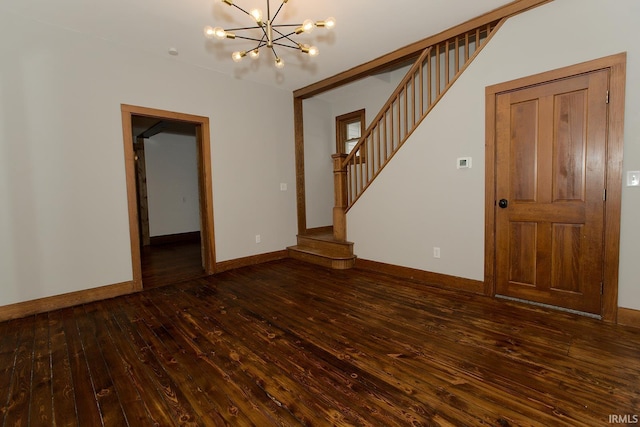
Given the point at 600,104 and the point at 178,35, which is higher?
the point at 178,35

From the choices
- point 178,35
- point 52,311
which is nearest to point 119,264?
point 52,311

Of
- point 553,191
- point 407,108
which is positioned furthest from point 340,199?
point 553,191

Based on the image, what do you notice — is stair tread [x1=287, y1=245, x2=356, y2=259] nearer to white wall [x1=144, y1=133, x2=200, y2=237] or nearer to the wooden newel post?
the wooden newel post

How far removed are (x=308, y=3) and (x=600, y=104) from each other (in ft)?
8.89

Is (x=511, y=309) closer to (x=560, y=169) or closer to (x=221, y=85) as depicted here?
(x=560, y=169)

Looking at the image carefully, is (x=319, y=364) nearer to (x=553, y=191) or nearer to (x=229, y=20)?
(x=553, y=191)

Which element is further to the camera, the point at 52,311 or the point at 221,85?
the point at 221,85

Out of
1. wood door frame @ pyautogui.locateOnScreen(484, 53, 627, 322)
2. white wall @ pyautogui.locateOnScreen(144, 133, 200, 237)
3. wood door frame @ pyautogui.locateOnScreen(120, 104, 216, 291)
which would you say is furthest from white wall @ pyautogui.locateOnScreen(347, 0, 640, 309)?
white wall @ pyautogui.locateOnScreen(144, 133, 200, 237)

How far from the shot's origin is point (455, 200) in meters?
3.41

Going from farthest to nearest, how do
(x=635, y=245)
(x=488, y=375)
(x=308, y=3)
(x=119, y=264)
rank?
(x=119, y=264) → (x=308, y=3) → (x=635, y=245) → (x=488, y=375)

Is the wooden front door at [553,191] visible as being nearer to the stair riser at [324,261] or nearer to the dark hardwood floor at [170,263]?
the stair riser at [324,261]

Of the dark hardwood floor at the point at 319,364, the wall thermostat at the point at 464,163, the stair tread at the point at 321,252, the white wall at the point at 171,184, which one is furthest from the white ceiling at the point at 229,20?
the white wall at the point at 171,184

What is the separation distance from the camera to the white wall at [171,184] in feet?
23.4

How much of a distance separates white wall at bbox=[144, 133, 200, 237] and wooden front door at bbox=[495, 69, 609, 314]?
661 centimetres
